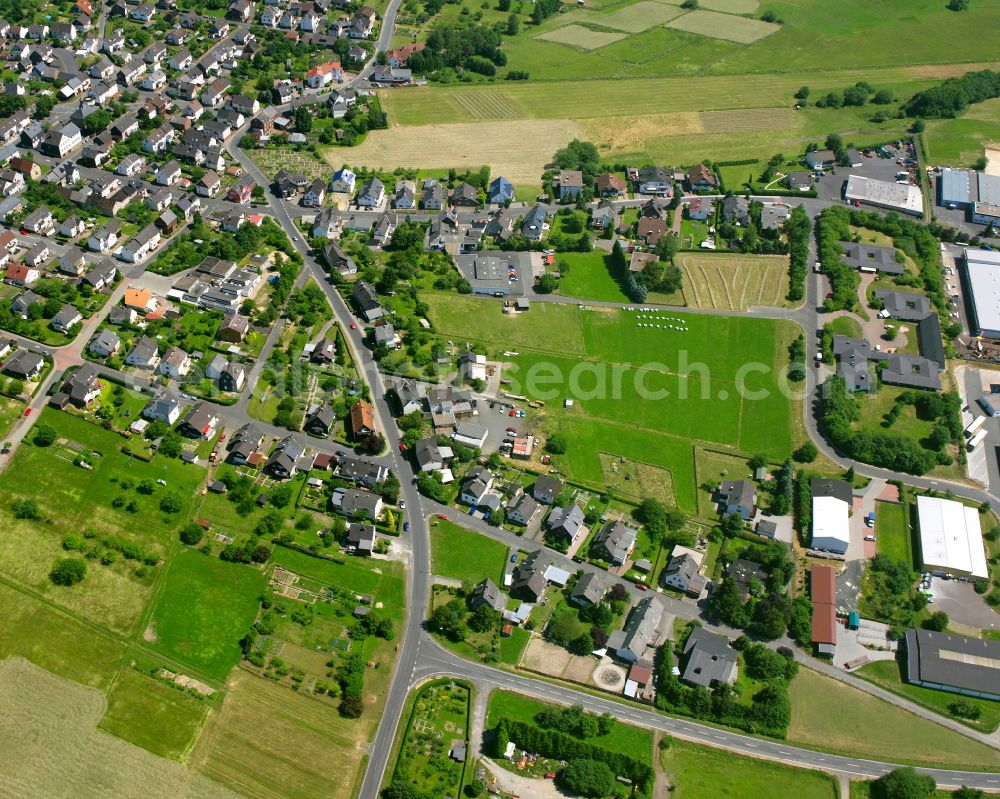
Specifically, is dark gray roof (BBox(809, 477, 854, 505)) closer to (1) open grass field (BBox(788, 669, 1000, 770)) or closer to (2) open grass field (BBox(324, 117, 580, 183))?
(1) open grass field (BBox(788, 669, 1000, 770))

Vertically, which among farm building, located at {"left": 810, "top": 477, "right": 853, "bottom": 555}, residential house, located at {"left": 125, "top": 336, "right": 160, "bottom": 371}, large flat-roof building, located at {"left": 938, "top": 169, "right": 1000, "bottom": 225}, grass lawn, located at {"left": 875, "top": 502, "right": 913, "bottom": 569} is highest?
residential house, located at {"left": 125, "top": 336, "right": 160, "bottom": 371}

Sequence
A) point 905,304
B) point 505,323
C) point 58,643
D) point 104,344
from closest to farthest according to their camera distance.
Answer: point 58,643
point 104,344
point 505,323
point 905,304

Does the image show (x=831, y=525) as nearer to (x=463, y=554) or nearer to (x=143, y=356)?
(x=463, y=554)

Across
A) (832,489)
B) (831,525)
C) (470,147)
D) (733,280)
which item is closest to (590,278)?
(733,280)

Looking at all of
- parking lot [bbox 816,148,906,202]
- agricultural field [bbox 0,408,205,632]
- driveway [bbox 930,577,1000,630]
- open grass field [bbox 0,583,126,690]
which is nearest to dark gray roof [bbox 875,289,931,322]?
parking lot [bbox 816,148,906,202]

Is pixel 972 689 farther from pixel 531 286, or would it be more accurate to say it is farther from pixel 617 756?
pixel 531 286

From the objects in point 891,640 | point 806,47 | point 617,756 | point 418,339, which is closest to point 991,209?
point 806,47
